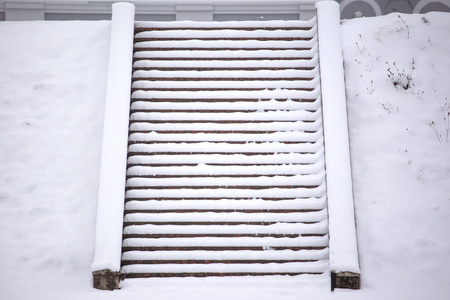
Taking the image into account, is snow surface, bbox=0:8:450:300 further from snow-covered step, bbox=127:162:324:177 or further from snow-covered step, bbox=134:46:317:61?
snow-covered step, bbox=134:46:317:61

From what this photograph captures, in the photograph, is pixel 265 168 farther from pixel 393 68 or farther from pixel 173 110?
pixel 393 68

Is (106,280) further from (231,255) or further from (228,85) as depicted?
(228,85)

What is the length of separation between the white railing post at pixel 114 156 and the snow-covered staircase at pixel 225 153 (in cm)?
20

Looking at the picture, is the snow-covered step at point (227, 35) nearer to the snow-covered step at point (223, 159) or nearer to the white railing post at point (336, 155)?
the white railing post at point (336, 155)

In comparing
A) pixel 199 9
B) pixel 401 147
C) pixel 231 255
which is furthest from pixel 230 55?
pixel 199 9

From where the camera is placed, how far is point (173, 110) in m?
4.54

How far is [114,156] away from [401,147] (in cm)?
321

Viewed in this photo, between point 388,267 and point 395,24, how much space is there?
331cm

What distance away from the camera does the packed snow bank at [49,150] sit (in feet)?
12.7

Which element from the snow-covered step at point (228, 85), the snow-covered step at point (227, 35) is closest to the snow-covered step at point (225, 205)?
the snow-covered step at point (228, 85)

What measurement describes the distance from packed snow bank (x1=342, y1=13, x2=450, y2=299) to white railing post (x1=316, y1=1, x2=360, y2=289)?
0.21 meters

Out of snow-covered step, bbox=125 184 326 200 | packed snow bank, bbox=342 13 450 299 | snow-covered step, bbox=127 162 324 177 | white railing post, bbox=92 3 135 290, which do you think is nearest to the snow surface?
packed snow bank, bbox=342 13 450 299

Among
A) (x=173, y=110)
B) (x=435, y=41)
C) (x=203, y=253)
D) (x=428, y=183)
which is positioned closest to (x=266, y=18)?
(x=435, y=41)

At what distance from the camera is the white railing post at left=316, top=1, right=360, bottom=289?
3627 millimetres
